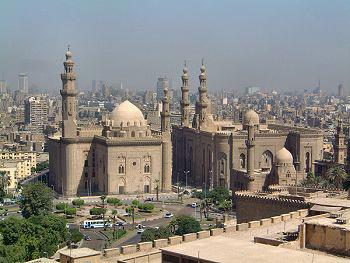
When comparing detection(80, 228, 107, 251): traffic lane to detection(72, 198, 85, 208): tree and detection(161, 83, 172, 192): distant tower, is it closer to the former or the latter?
detection(72, 198, 85, 208): tree

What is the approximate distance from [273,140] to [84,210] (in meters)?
16.6

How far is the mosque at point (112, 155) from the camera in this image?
1967 inches

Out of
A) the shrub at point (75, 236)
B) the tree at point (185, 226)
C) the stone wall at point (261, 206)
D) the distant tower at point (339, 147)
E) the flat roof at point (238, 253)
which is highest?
the distant tower at point (339, 147)

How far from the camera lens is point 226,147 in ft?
168

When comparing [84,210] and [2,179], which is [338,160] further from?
[2,179]

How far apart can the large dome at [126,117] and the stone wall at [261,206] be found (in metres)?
22.7

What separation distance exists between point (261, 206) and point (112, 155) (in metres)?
22.8

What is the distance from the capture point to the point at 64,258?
16.2m

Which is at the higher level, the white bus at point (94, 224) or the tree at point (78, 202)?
the tree at point (78, 202)

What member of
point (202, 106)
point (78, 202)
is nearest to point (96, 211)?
point (78, 202)

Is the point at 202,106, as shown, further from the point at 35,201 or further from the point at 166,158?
the point at 35,201

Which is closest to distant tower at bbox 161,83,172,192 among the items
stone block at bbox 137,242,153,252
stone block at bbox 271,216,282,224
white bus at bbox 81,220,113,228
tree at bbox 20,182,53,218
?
white bus at bbox 81,220,113,228

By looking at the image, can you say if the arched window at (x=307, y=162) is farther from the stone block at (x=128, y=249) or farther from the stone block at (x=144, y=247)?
the stone block at (x=128, y=249)

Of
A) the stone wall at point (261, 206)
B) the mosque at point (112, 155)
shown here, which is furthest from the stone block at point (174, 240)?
the mosque at point (112, 155)
